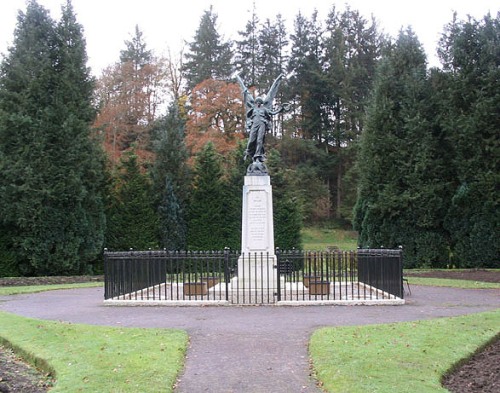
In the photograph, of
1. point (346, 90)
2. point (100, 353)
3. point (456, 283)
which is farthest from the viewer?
point (346, 90)

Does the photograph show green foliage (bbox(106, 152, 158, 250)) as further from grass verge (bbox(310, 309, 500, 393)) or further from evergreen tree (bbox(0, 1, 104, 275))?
grass verge (bbox(310, 309, 500, 393))

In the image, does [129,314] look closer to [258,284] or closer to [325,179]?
[258,284]

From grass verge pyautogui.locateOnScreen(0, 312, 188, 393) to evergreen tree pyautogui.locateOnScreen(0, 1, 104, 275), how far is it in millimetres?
14442

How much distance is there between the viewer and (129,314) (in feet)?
40.7

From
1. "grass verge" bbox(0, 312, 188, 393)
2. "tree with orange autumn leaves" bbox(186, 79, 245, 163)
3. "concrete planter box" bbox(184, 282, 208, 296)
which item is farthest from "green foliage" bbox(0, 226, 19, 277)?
"grass verge" bbox(0, 312, 188, 393)

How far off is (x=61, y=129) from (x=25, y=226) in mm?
4855

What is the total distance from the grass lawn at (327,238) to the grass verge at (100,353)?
89.9ft

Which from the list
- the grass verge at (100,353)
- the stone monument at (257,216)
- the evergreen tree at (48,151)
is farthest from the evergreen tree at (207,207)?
the grass verge at (100,353)

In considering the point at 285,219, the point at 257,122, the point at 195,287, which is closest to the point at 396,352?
the point at 195,287

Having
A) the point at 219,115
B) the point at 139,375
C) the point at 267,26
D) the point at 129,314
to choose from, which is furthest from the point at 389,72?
the point at 139,375

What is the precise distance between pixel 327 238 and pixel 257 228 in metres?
24.2

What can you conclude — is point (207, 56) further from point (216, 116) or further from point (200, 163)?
point (200, 163)

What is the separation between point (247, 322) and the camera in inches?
437

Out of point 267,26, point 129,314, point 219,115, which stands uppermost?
point 267,26
